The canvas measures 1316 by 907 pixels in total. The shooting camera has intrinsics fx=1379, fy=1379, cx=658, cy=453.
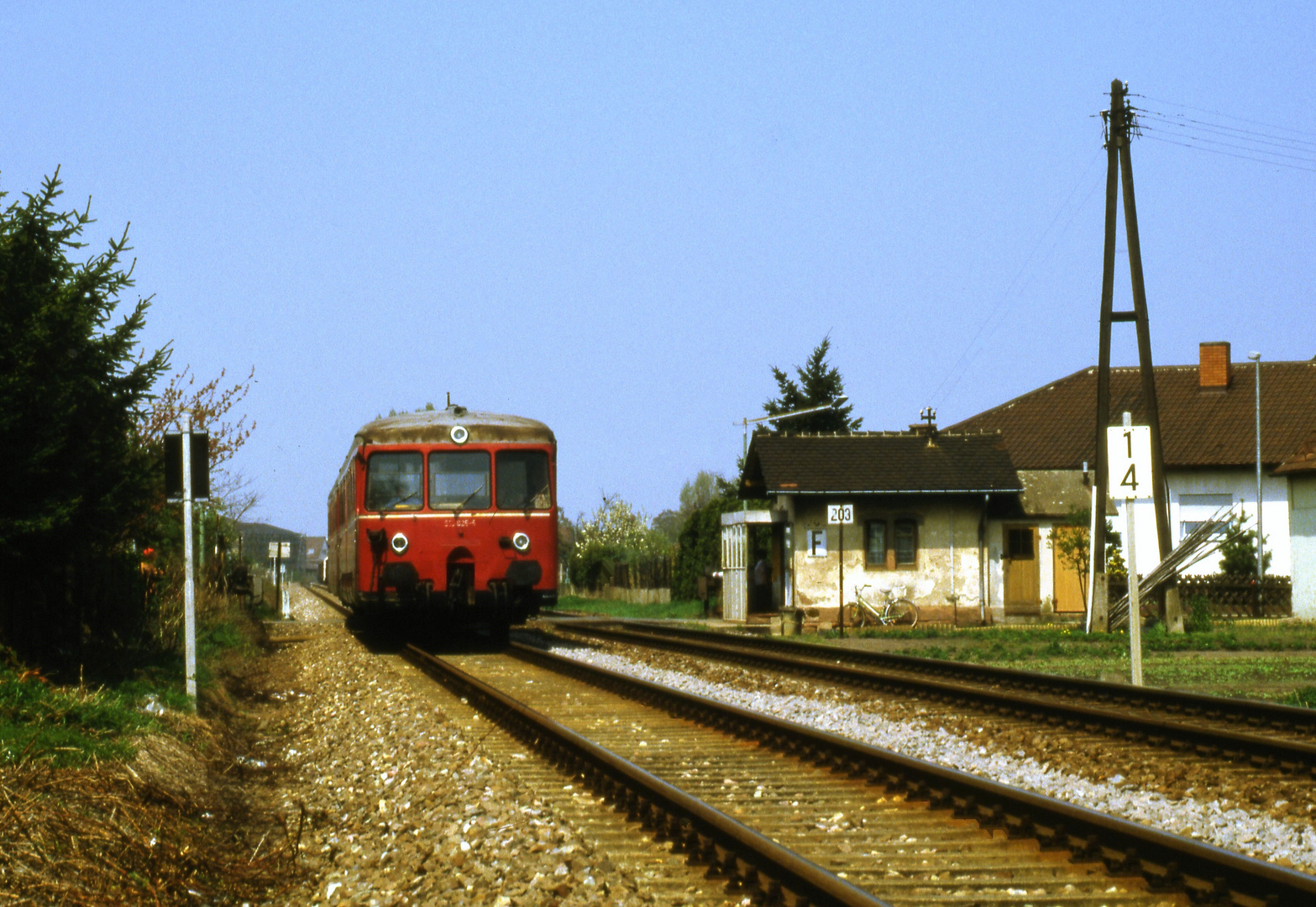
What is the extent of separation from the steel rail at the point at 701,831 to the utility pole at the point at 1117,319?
15398 mm

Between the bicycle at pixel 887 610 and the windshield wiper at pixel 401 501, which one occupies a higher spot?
the windshield wiper at pixel 401 501

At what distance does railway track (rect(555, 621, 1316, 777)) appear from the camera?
27.6 feet

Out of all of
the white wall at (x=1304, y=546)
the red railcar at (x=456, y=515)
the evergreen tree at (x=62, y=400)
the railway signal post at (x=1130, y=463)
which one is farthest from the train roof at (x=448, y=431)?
the white wall at (x=1304, y=546)

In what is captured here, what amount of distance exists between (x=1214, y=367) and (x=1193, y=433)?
3839 mm

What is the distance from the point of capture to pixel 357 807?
7652mm

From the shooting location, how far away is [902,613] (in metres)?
29.6

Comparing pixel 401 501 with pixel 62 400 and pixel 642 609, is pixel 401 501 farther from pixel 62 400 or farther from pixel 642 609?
pixel 642 609

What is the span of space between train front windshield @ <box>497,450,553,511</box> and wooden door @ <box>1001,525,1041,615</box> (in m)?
16.9

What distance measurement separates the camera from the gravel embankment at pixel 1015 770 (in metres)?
6.29

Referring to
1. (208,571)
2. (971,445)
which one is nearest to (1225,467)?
(971,445)

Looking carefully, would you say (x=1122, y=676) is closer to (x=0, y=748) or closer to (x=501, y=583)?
(x=501, y=583)

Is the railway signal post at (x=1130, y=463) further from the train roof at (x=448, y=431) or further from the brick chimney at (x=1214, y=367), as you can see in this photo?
the brick chimney at (x=1214, y=367)

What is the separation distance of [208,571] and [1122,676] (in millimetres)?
14524

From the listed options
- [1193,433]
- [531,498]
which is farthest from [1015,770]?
[1193,433]
